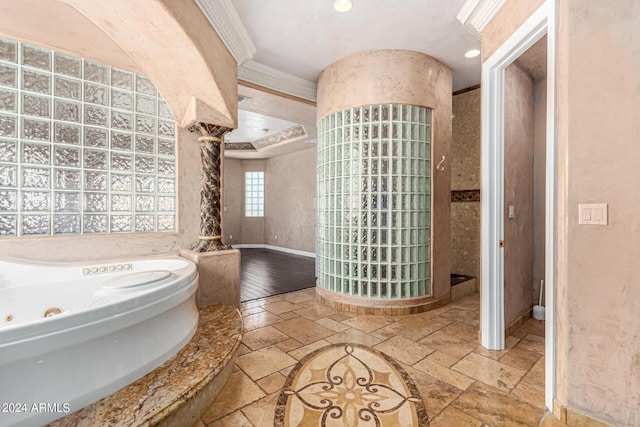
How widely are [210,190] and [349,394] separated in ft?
6.79

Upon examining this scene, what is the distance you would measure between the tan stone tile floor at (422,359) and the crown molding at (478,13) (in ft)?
Result: 8.63

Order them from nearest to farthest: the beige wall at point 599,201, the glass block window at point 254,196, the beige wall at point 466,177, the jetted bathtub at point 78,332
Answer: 1. the jetted bathtub at point 78,332
2. the beige wall at point 599,201
3. the beige wall at point 466,177
4. the glass block window at point 254,196

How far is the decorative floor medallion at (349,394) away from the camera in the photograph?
1.47m

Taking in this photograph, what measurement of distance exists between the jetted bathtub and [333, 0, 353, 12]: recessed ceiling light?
7.91ft

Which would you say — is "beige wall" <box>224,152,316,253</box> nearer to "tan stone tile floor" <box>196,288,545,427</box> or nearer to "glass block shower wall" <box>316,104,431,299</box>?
"glass block shower wall" <box>316,104,431,299</box>

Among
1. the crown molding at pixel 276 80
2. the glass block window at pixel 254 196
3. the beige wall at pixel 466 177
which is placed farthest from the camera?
the glass block window at pixel 254 196

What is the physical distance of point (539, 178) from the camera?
301 centimetres

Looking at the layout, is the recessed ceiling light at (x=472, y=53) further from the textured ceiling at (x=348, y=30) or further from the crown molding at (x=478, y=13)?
the crown molding at (x=478, y=13)

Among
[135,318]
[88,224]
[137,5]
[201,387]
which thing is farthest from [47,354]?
[137,5]

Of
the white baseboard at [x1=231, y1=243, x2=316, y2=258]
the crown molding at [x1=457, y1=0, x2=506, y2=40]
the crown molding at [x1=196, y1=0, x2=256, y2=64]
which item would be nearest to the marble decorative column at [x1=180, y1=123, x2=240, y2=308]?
the crown molding at [x1=196, y1=0, x2=256, y2=64]

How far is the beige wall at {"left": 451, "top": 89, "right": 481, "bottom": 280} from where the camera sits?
154 inches

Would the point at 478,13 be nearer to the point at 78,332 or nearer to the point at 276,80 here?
the point at 276,80

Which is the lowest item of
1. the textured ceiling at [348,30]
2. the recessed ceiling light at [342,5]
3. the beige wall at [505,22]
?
the beige wall at [505,22]

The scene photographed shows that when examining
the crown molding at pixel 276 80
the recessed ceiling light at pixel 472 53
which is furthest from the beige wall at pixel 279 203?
the recessed ceiling light at pixel 472 53
